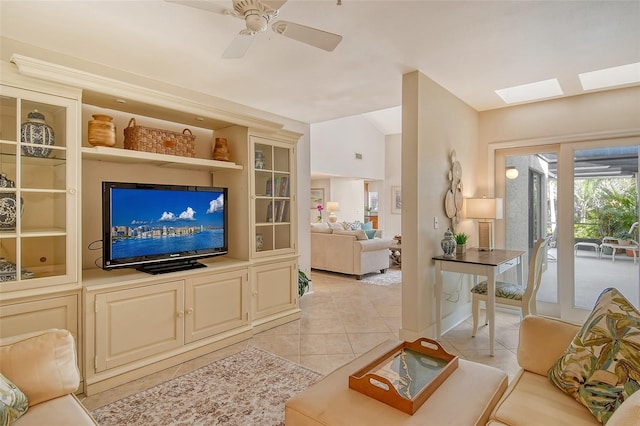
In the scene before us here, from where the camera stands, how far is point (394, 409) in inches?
53.4

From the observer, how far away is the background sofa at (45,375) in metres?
1.32

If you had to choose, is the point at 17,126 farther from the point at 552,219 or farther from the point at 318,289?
the point at 552,219

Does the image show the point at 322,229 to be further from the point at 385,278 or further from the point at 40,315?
the point at 40,315

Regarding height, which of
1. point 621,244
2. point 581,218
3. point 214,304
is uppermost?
point 581,218

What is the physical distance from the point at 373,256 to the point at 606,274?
3305mm

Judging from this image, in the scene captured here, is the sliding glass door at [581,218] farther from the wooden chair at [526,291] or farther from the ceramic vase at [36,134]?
the ceramic vase at [36,134]

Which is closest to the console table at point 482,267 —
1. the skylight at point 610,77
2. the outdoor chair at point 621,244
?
the outdoor chair at point 621,244

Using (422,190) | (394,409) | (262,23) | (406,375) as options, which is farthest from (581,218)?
(262,23)

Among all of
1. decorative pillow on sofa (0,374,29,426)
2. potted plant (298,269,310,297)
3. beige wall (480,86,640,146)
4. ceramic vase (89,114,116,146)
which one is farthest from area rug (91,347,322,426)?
beige wall (480,86,640,146)

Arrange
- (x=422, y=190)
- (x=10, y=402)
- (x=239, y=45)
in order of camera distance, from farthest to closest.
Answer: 1. (x=422, y=190)
2. (x=239, y=45)
3. (x=10, y=402)

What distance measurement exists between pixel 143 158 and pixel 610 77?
452 cm

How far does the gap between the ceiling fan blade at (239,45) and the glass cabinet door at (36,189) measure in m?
1.16

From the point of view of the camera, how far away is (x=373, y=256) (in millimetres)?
6121

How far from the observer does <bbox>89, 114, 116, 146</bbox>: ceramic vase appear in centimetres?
254
